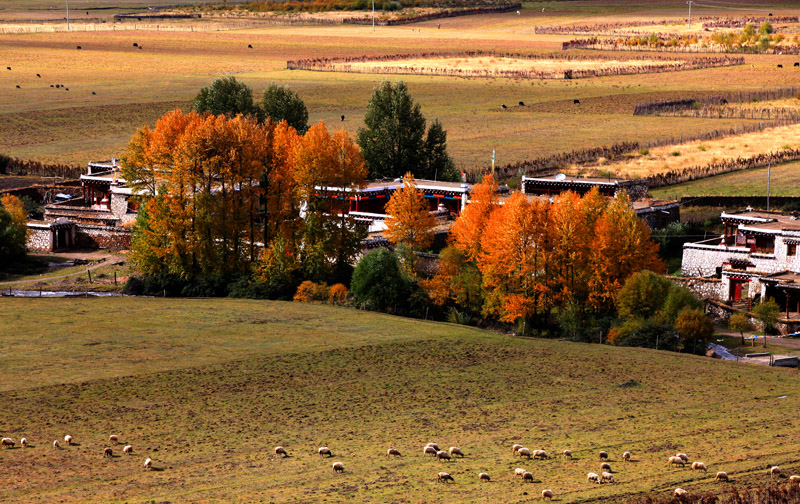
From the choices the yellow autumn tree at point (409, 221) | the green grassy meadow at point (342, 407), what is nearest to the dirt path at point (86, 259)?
the green grassy meadow at point (342, 407)

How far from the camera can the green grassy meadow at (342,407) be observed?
4306 cm

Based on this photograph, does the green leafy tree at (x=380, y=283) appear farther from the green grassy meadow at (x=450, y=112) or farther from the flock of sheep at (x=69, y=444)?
the green grassy meadow at (x=450, y=112)

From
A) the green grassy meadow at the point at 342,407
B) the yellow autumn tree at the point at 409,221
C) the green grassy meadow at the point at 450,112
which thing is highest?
the green grassy meadow at the point at 450,112

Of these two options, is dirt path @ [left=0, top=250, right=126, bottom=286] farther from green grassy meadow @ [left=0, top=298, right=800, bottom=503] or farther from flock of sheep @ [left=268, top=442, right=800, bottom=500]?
flock of sheep @ [left=268, top=442, right=800, bottom=500]

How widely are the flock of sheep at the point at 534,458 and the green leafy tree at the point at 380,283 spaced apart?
95.8ft

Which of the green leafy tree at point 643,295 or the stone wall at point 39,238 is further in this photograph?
the stone wall at point 39,238

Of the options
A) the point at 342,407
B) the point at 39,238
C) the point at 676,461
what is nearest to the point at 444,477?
the point at 676,461

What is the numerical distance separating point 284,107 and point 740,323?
57.7m

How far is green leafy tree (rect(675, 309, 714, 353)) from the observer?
67500mm

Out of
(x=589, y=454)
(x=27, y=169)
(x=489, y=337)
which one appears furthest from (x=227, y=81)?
(x=589, y=454)

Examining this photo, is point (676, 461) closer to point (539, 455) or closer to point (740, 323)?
point (539, 455)

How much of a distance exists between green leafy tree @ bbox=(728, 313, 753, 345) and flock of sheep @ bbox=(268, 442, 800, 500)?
2682 centimetres

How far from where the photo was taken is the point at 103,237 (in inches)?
3770

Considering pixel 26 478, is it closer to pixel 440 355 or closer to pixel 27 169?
pixel 440 355
